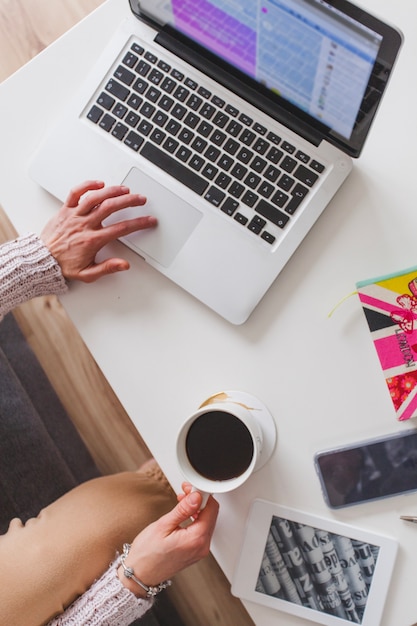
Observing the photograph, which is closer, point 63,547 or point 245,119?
point 245,119

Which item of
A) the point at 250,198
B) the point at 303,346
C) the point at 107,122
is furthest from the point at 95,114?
the point at 303,346

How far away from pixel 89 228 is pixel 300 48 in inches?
13.3

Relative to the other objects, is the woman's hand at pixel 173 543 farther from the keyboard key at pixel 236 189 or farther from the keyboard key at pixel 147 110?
the keyboard key at pixel 147 110

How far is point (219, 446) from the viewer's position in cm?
73

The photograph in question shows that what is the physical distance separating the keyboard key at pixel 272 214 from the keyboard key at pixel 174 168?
7 centimetres

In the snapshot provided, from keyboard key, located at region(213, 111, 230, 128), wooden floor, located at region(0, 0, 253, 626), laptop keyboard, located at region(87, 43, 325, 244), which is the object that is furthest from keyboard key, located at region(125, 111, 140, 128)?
wooden floor, located at region(0, 0, 253, 626)

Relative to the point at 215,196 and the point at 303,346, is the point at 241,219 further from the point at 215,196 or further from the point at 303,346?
the point at 303,346

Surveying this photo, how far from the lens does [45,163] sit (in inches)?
31.6

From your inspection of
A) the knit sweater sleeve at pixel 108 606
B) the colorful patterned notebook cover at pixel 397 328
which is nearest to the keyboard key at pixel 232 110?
the colorful patterned notebook cover at pixel 397 328

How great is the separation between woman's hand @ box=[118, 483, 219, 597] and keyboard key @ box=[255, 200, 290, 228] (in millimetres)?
343

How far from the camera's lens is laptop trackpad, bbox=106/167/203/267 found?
777 millimetres

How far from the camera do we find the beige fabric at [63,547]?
894 mm

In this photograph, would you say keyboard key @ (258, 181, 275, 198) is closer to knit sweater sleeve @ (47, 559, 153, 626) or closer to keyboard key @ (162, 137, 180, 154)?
keyboard key @ (162, 137, 180, 154)

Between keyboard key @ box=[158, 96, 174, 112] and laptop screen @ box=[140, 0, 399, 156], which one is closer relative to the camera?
laptop screen @ box=[140, 0, 399, 156]
